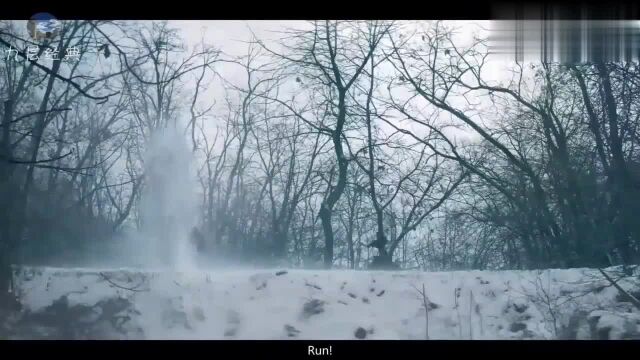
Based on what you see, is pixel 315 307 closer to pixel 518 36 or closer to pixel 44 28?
pixel 518 36

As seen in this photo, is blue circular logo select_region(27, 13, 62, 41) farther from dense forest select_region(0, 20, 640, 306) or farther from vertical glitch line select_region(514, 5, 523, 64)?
vertical glitch line select_region(514, 5, 523, 64)

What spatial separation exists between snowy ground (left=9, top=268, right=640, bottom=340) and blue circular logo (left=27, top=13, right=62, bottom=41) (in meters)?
1.35

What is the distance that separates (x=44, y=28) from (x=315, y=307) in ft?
7.38

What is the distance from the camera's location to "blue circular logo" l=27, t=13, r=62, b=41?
3428 millimetres

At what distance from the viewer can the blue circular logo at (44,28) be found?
11.2ft

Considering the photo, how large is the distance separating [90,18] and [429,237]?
235cm

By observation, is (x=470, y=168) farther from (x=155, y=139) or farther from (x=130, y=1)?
(x=130, y=1)

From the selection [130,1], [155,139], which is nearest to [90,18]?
[130,1]

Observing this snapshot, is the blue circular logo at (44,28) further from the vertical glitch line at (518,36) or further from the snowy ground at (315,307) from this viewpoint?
the vertical glitch line at (518,36)

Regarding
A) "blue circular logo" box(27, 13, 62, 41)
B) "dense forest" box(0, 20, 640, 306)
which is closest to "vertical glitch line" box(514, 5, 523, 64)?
"dense forest" box(0, 20, 640, 306)

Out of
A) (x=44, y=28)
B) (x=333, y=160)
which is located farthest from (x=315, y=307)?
(x=44, y=28)

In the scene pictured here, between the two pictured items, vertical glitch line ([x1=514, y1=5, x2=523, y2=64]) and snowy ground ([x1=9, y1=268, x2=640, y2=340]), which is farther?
vertical glitch line ([x1=514, y1=5, x2=523, y2=64])

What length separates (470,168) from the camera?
11.2ft

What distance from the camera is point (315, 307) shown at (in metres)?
3.29
